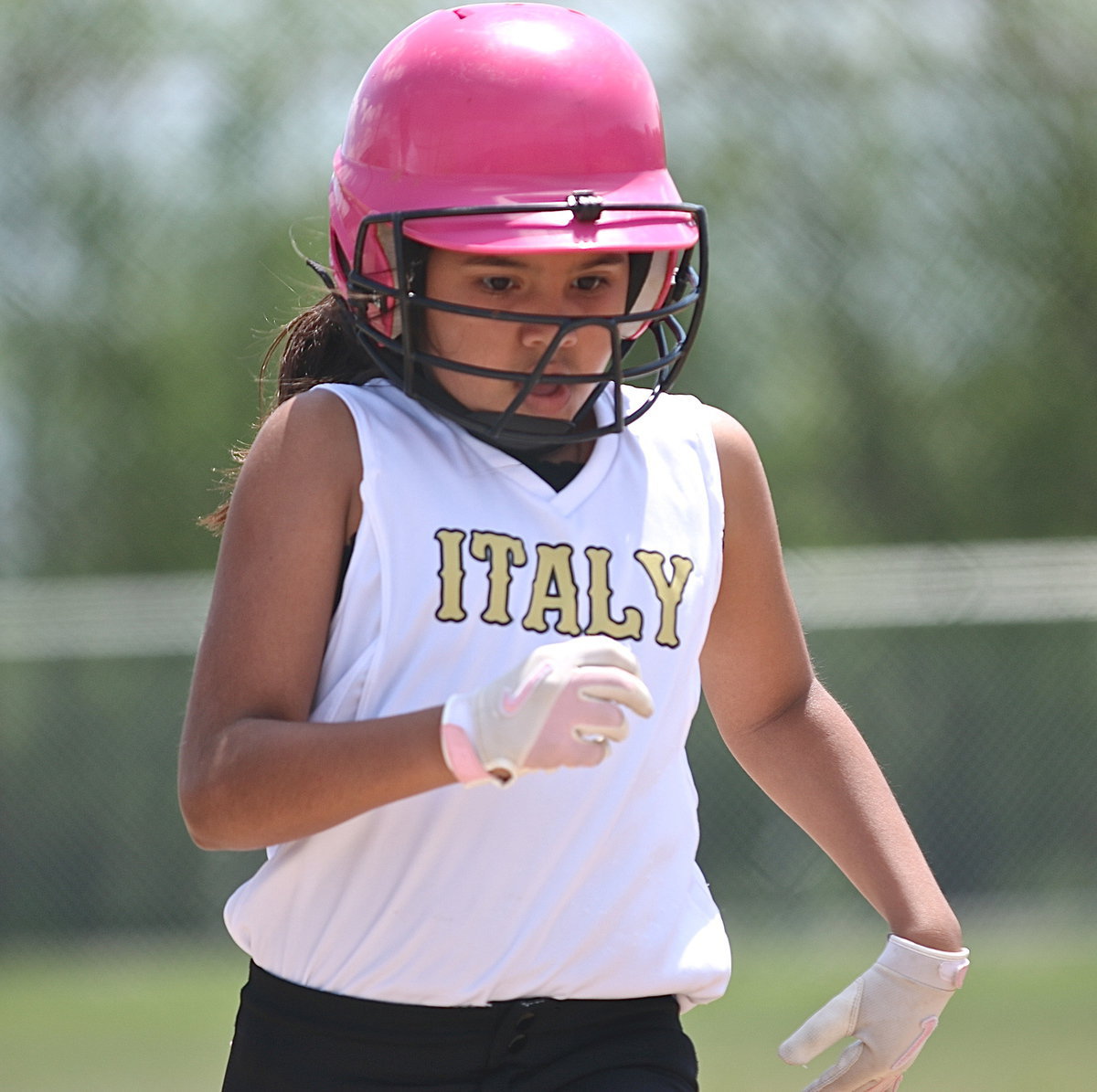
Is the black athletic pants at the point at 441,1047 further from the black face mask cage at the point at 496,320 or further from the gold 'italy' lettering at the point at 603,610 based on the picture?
the black face mask cage at the point at 496,320

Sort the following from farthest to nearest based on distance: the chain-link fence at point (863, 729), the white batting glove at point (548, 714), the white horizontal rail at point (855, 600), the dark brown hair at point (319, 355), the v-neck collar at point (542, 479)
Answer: the white horizontal rail at point (855, 600) → the chain-link fence at point (863, 729) → the dark brown hair at point (319, 355) → the v-neck collar at point (542, 479) → the white batting glove at point (548, 714)

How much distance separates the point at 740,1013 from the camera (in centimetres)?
736

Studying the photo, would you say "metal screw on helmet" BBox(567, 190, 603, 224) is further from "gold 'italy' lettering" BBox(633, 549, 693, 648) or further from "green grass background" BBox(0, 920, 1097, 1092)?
"green grass background" BBox(0, 920, 1097, 1092)

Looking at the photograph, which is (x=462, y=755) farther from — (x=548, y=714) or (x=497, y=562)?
(x=497, y=562)

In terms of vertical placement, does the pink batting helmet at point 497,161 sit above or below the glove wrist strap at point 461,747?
above

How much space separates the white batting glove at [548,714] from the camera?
5.54 feet

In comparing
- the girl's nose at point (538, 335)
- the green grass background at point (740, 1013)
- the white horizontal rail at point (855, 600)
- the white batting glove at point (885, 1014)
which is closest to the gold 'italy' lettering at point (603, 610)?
the girl's nose at point (538, 335)

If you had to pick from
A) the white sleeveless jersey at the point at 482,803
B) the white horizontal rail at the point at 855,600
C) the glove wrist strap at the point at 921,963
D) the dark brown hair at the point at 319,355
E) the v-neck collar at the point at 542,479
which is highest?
the dark brown hair at the point at 319,355

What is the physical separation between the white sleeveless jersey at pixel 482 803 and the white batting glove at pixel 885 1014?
198 mm

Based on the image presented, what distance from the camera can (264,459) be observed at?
203 cm

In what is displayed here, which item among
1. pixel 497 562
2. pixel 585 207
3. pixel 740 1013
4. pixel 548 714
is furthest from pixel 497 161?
pixel 740 1013

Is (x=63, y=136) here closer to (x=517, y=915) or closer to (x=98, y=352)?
(x=98, y=352)

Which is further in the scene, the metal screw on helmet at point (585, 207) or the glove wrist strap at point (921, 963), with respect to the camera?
the glove wrist strap at point (921, 963)

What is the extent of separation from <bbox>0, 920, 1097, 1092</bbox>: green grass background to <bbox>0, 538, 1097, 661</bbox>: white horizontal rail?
→ 1.52 meters
